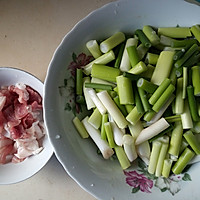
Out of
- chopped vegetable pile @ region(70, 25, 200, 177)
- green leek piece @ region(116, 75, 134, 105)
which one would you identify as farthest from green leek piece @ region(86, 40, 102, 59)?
green leek piece @ region(116, 75, 134, 105)

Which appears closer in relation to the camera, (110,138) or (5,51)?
(110,138)

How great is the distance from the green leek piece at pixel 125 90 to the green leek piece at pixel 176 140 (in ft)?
0.44

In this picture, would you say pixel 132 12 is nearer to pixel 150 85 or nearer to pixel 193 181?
pixel 150 85

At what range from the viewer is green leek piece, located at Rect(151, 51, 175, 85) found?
33.8 inches

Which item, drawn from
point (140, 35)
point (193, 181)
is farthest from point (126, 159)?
point (140, 35)

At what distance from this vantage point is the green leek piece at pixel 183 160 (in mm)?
859

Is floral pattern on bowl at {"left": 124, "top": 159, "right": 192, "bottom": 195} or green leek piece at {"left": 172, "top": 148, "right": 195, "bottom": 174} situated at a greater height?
green leek piece at {"left": 172, "top": 148, "right": 195, "bottom": 174}

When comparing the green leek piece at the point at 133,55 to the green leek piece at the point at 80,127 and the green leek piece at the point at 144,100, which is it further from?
the green leek piece at the point at 80,127

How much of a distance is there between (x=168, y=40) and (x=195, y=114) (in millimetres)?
209

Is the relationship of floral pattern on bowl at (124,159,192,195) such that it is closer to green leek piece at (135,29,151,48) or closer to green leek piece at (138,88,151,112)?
green leek piece at (138,88,151,112)

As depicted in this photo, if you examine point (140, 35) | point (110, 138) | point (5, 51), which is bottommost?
point (110, 138)

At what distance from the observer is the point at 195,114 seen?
2.77 ft

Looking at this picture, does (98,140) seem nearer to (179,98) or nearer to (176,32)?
(179,98)

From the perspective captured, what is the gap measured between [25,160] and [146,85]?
411 mm
